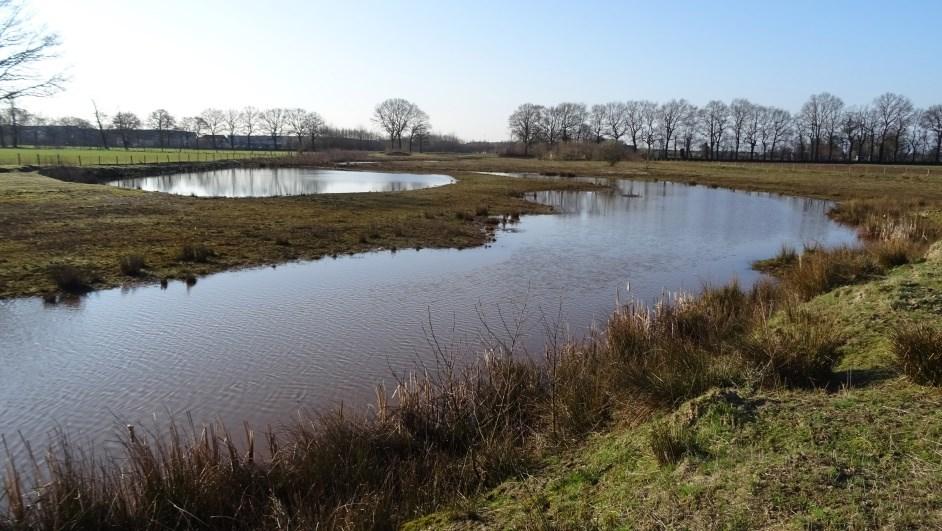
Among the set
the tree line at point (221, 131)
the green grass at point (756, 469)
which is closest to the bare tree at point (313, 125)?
the tree line at point (221, 131)

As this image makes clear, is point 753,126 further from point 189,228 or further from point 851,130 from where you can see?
point 189,228

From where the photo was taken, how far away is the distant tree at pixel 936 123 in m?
85.5

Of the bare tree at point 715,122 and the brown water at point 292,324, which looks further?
the bare tree at point 715,122

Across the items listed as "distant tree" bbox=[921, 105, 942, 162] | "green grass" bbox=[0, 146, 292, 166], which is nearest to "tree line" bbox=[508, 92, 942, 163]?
"distant tree" bbox=[921, 105, 942, 162]

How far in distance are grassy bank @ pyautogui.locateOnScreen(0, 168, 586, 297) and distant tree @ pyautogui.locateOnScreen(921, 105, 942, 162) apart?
86.3 m

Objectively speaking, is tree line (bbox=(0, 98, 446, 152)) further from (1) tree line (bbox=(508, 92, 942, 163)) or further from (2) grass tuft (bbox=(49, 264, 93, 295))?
(2) grass tuft (bbox=(49, 264, 93, 295))

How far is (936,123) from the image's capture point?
85938 millimetres

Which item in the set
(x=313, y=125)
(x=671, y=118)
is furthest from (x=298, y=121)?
(x=671, y=118)

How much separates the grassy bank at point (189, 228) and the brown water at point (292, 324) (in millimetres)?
1397

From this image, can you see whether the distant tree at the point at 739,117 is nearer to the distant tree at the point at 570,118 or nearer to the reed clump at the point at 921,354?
the distant tree at the point at 570,118

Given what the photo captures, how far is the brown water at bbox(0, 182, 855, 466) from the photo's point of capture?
25.0 feet

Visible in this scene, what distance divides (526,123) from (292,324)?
116m

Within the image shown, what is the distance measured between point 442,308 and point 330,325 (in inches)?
97.2

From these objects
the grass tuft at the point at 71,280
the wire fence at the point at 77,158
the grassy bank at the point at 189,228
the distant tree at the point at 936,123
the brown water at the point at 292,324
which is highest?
the distant tree at the point at 936,123
